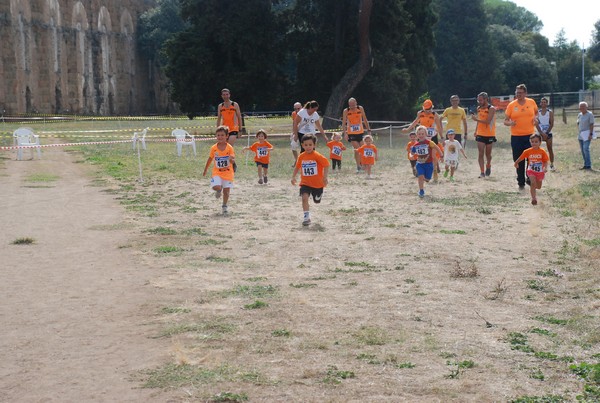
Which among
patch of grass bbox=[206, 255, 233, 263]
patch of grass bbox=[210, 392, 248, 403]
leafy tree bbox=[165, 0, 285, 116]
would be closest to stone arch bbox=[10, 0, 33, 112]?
leafy tree bbox=[165, 0, 285, 116]

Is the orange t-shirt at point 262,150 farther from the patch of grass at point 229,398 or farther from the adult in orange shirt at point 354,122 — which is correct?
the patch of grass at point 229,398

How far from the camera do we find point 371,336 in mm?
6664

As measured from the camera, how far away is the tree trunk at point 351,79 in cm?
4234

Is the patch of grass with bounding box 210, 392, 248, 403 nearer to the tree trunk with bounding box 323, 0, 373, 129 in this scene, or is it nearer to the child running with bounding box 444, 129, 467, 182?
the child running with bounding box 444, 129, 467, 182

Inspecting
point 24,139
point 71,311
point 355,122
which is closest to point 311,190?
point 71,311

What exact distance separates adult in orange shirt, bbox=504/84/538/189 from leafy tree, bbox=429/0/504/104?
6189 centimetres

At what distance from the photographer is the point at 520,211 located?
Answer: 14250mm

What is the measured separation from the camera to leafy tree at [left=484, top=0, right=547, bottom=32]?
427 ft

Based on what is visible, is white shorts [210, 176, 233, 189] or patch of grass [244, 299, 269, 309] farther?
white shorts [210, 176, 233, 189]

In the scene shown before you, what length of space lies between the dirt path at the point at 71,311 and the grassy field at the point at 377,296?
0.82ft

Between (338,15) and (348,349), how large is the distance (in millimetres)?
39699

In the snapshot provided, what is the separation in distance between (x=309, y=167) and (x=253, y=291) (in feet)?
16.6

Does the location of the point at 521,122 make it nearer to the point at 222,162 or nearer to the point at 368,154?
the point at 368,154

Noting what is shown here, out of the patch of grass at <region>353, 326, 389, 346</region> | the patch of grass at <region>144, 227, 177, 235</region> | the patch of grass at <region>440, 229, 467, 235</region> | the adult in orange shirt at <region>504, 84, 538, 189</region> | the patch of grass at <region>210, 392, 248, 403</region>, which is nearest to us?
the patch of grass at <region>210, 392, 248, 403</region>
